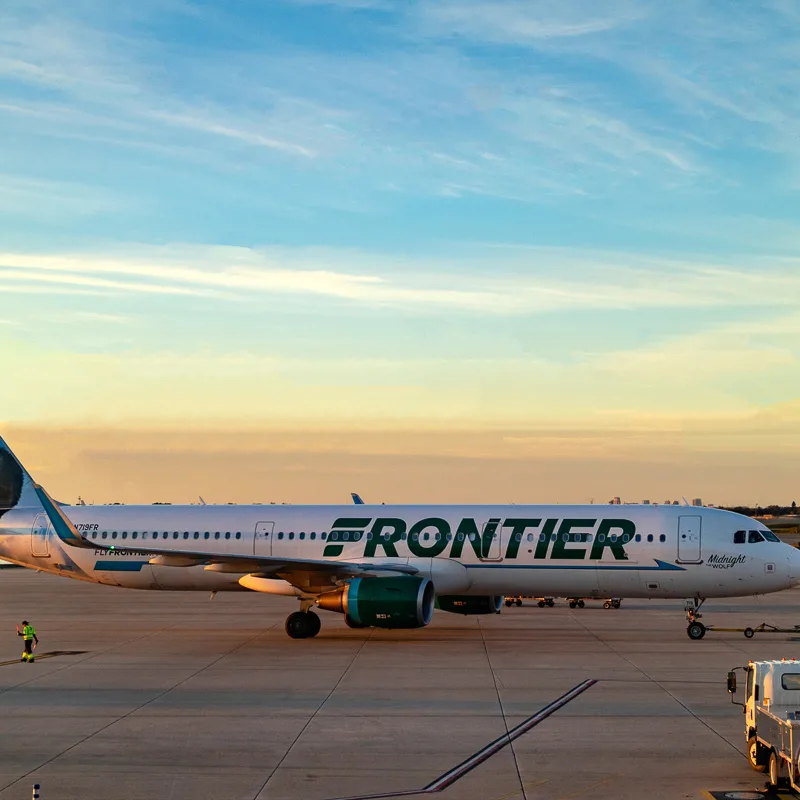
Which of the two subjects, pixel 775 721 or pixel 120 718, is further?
pixel 120 718

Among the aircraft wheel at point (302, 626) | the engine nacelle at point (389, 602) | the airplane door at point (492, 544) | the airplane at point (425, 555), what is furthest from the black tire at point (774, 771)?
the aircraft wheel at point (302, 626)

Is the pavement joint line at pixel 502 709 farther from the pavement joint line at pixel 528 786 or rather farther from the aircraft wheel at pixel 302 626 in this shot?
the aircraft wheel at pixel 302 626

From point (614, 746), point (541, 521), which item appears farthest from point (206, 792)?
point (541, 521)

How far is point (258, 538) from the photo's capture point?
111ft

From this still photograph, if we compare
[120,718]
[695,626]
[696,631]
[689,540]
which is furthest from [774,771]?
[695,626]

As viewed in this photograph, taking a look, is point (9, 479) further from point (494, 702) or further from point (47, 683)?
point (494, 702)

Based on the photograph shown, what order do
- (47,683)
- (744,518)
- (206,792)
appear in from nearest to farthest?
(206,792), (47,683), (744,518)

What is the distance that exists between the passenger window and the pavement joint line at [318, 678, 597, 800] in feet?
15.3

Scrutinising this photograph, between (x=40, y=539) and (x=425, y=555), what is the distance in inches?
549

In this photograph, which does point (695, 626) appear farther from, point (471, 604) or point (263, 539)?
point (263, 539)

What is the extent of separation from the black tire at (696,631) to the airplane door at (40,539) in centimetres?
2178

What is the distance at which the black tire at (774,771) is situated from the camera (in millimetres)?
13320

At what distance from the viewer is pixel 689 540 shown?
98.9 feet

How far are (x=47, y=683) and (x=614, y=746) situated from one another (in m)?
13.4
